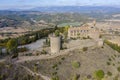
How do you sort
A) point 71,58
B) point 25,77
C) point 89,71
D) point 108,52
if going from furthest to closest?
point 108,52
point 71,58
point 89,71
point 25,77

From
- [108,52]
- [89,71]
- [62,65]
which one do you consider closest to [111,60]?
[108,52]

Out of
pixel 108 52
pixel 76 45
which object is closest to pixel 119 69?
pixel 108 52

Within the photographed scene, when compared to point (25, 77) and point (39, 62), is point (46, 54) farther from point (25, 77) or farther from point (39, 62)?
point (25, 77)

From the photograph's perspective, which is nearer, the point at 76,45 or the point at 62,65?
the point at 62,65

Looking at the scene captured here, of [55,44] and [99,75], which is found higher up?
[55,44]

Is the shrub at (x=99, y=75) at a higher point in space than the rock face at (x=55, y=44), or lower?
lower

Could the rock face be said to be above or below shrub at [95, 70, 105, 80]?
above

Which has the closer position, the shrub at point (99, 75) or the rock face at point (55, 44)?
the shrub at point (99, 75)

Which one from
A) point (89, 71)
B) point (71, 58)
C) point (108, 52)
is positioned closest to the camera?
point (89, 71)

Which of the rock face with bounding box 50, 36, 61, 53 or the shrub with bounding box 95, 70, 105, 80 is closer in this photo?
the shrub with bounding box 95, 70, 105, 80

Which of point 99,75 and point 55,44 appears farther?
point 55,44
